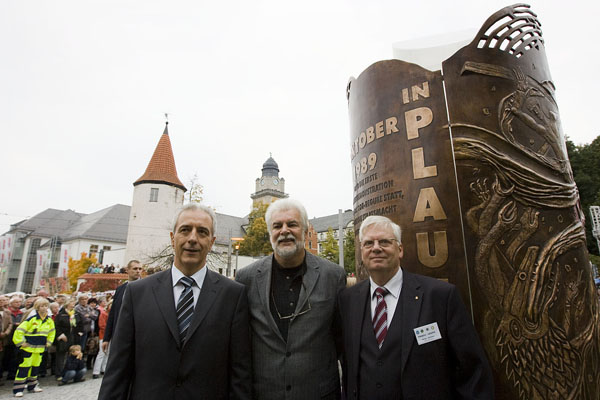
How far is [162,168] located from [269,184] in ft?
138

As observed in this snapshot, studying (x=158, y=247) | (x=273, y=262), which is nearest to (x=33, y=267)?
(x=158, y=247)

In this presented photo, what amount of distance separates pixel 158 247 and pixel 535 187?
3423 cm

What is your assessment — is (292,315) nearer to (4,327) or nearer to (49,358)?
(4,327)

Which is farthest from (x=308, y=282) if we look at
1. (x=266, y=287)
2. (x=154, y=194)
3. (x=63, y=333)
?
(x=154, y=194)

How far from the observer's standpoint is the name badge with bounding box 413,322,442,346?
2041 millimetres

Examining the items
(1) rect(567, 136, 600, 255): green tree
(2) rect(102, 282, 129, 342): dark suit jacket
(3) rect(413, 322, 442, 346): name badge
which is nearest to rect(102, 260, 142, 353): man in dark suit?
(2) rect(102, 282, 129, 342): dark suit jacket

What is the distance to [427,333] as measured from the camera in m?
2.05

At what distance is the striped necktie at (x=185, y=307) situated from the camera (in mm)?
2219

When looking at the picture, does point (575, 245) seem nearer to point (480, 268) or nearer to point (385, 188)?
point (480, 268)

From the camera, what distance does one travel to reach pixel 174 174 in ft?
117

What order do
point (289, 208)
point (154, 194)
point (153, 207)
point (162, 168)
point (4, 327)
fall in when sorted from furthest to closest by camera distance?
point (162, 168) → point (154, 194) → point (153, 207) → point (4, 327) → point (289, 208)

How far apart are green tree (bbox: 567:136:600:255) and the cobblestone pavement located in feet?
97.0

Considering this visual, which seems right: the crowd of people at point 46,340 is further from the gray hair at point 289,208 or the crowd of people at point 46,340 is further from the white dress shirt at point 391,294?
the white dress shirt at point 391,294

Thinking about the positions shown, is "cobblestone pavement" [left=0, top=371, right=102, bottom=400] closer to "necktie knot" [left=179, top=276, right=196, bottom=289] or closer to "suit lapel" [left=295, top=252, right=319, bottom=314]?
"necktie knot" [left=179, top=276, right=196, bottom=289]
